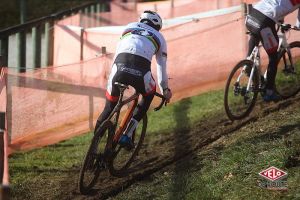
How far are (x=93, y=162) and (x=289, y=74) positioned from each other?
4.13m

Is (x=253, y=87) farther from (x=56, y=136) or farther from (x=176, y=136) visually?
(x=56, y=136)

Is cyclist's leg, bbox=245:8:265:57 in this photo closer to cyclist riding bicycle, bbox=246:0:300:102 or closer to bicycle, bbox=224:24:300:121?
cyclist riding bicycle, bbox=246:0:300:102

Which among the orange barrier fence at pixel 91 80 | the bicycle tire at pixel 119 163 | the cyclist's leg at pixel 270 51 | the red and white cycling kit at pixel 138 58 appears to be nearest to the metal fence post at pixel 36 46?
the orange barrier fence at pixel 91 80

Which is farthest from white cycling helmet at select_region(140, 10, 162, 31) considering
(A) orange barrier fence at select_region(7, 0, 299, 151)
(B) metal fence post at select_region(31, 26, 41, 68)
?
(B) metal fence post at select_region(31, 26, 41, 68)

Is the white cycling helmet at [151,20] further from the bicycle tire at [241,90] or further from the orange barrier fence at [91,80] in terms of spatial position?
the orange barrier fence at [91,80]

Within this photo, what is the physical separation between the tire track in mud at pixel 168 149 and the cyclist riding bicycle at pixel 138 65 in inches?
20.6

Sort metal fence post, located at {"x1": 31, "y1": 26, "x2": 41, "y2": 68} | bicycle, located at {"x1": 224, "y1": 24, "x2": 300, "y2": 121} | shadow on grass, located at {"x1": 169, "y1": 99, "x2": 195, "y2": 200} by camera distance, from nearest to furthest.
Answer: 1. shadow on grass, located at {"x1": 169, "y1": 99, "x2": 195, "y2": 200}
2. bicycle, located at {"x1": 224, "y1": 24, "x2": 300, "y2": 121}
3. metal fence post, located at {"x1": 31, "y1": 26, "x2": 41, "y2": 68}

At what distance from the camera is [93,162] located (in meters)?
6.22

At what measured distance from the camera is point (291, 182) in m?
5.43

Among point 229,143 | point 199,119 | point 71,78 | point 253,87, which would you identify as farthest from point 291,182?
point 71,78

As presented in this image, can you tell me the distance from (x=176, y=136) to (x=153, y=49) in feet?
7.20

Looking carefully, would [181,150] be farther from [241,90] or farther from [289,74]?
[289,74]

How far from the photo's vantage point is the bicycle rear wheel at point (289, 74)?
8578mm

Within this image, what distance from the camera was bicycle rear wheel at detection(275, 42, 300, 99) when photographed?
28.1 feet
